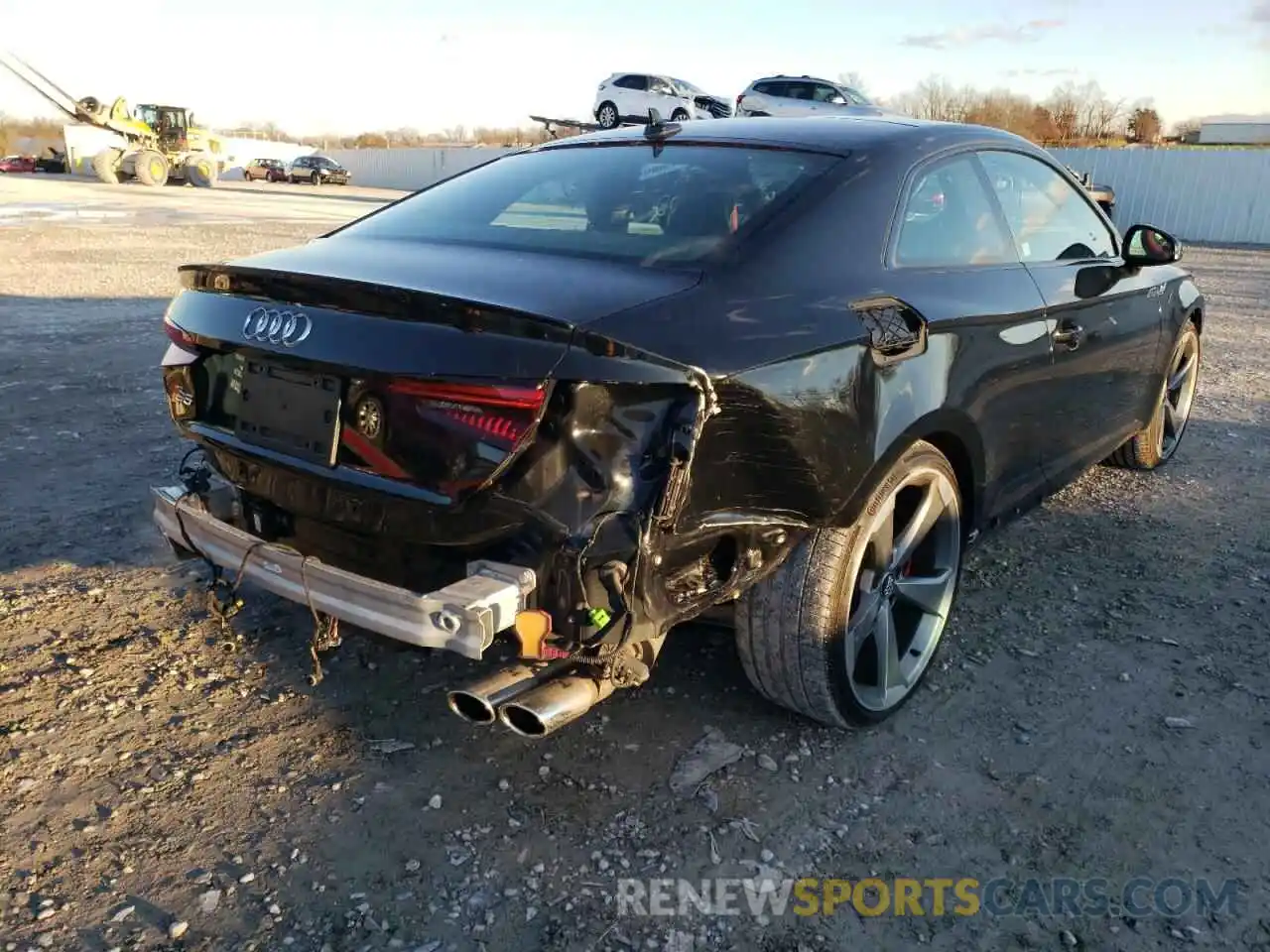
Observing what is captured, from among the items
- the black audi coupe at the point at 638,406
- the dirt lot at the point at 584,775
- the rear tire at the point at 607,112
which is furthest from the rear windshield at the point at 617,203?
the rear tire at the point at 607,112

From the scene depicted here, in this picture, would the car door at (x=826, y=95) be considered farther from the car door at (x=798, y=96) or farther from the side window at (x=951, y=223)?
the side window at (x=951, y=223)

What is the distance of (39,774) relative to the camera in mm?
2590

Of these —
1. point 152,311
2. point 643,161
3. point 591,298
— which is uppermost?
point 643,161

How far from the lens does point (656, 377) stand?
2027mm

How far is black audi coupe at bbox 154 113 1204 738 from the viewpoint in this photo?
206 centimetres

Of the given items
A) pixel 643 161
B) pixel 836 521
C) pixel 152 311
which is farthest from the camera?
pixel 152 311

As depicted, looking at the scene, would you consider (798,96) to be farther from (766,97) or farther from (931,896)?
(931,896)

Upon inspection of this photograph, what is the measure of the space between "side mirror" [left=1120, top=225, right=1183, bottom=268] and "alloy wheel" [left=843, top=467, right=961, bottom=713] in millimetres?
1733

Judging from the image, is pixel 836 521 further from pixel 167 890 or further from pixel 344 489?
pixel 167 890

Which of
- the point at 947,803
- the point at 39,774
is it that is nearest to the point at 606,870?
the point at 947,803

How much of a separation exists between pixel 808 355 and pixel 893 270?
0.60 meters

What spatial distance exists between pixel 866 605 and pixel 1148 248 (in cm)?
243

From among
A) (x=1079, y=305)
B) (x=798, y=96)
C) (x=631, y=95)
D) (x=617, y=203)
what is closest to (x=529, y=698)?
(x=617, y=203)

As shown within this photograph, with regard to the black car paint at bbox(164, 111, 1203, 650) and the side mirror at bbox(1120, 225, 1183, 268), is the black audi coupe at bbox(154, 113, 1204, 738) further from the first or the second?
the side mirror at bbox(1120, 225, 1183, 268)
